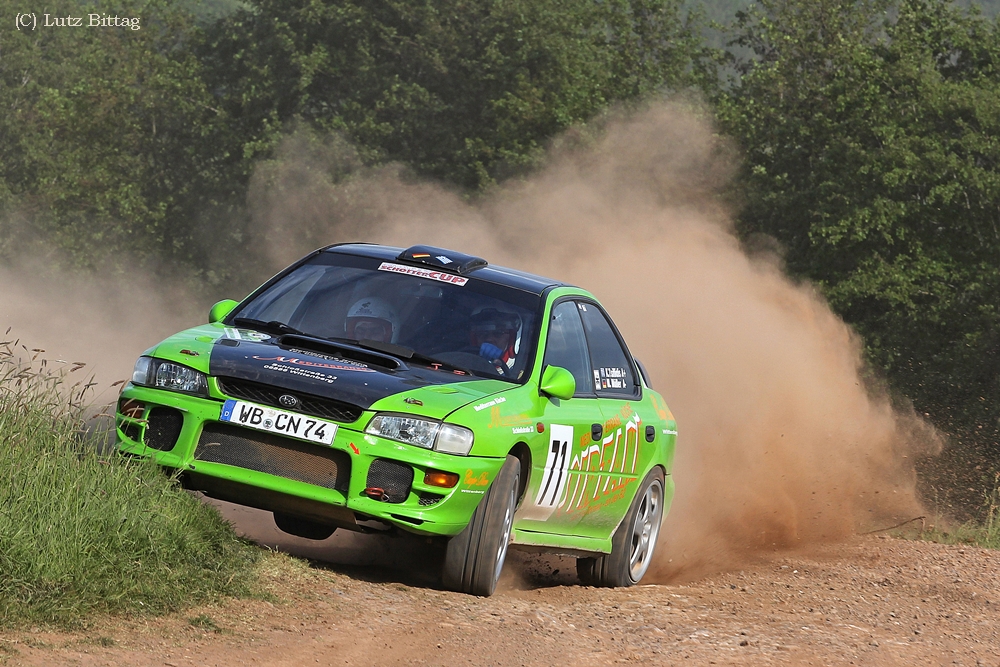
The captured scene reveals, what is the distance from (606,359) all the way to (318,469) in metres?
2.46

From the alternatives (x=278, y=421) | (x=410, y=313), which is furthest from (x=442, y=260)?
(x=278, y=421)

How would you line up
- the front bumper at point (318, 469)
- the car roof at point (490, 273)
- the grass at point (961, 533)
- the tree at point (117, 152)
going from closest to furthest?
the front bumper at point (318, 469)
the car roof at point (490, 273)
the grass at point (961, 533)
the tree at point (117, 152)

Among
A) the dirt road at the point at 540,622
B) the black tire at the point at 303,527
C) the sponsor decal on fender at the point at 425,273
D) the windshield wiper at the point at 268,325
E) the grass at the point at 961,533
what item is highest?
the sponsor decal on fender at the point at 425,273

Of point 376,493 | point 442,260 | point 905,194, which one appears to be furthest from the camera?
point 905,194

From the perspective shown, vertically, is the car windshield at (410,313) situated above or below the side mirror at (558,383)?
above

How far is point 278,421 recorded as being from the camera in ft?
21.2

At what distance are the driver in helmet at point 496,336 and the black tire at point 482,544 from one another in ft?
2.22

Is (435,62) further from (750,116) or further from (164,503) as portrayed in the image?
(164,503)

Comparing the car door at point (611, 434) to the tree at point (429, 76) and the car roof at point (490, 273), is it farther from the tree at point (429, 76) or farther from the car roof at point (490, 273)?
the tree at point (429, 76)

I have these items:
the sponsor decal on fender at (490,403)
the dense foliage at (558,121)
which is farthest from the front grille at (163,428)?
the dense foliage at (558,121)

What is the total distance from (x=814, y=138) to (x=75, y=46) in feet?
122

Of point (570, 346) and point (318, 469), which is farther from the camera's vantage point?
point (570, 346)

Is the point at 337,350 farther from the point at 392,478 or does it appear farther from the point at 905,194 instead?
the point at 905,194

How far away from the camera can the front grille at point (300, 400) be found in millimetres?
6438
